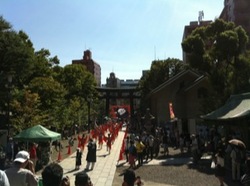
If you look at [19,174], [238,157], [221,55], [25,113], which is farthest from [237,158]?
[25,113]

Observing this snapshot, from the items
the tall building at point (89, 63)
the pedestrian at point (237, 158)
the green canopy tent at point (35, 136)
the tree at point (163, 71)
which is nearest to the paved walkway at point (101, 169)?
the green canopy tent at point (35, 136)

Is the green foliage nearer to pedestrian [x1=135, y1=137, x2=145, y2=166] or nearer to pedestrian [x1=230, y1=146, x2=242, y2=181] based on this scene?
pedestrian [x1=135, y1=137, x2=145, y2=166]

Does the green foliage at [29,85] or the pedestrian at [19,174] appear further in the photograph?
the green foliage at [29,85]

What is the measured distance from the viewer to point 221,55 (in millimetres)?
30094

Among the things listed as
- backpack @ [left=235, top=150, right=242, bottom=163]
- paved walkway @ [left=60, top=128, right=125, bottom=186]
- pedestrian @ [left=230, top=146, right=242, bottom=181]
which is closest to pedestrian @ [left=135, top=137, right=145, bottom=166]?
paved walkway @ [left=60, top=128, right=125, bottom=186]

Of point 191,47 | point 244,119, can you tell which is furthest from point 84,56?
point 244,119

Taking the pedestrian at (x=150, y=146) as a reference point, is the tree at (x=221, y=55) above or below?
above

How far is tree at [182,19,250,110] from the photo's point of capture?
29438 millimetres

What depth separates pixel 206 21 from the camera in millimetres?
101688

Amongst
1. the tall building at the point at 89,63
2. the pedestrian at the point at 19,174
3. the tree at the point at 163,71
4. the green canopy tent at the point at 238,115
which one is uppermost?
the tall building at the point at 89,63

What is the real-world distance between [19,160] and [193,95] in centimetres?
3813

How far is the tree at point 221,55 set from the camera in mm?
29438

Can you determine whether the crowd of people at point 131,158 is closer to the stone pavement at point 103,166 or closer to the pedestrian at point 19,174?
the pedestrian at point 19,174

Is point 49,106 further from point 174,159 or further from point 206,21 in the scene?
point 206,21
